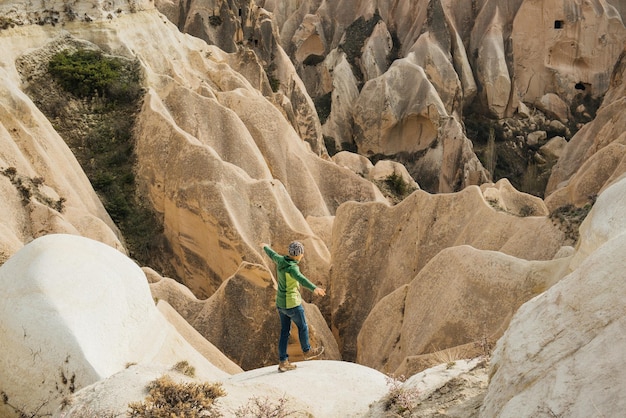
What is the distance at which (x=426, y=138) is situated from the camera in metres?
39.5

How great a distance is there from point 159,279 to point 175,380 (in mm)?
9259

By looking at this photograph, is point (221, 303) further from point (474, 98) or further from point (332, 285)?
point (474, 98)

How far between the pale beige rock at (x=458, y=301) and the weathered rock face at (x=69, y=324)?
4.14 meters

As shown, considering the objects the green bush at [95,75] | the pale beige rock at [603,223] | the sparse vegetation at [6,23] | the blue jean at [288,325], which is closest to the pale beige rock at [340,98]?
the green bush at [95,75]

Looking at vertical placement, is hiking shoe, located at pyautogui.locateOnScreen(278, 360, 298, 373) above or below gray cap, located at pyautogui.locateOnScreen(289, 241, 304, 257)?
below

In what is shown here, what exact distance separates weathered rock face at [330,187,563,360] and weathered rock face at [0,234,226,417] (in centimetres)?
843

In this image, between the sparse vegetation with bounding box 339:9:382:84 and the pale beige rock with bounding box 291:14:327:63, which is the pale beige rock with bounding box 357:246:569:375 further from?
the pale beige rock with bounding box 291:14:327:63

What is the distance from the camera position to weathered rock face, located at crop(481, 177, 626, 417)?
4691 millimetres

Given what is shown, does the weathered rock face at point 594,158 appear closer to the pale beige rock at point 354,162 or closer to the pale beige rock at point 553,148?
the pale beige rock at point 553,148

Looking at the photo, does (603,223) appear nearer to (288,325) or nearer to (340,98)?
(288,325)

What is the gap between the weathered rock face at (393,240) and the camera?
16438 mm

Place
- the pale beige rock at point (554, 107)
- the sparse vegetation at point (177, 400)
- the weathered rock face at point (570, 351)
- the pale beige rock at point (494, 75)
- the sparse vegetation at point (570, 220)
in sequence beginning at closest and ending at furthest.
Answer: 1. the weathered rock face at point (570, 351)
2. the sparse vegetation at point (177, 400)
3. the sparse vegetation at point (570, 220)
4. the pale beige rock at point (554, 107)
5. the pale beige rock at point (494, 75)

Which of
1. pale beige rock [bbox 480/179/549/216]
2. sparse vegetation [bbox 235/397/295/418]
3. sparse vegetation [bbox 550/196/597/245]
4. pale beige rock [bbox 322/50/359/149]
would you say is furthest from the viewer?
pale beige rock [bbox 322/50/359/149]

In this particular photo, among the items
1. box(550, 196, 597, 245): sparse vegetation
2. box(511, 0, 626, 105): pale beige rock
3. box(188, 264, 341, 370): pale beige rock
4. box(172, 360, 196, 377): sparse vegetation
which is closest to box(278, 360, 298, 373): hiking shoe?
box(172, 360, 196, 377): sparse vegetation
